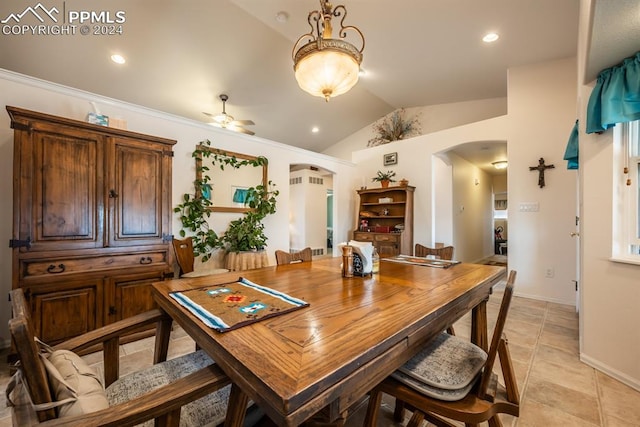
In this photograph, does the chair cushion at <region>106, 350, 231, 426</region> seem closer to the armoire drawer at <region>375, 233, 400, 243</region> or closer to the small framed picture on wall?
the armoire drawer at <region>375, 233, 400, 243</region>

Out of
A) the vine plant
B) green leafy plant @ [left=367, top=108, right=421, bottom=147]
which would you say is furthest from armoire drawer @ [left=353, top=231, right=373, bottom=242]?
green leafy plant @ [left=367, top=108, right=421, bottom=147]

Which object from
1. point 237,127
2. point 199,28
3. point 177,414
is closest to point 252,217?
point 237,127

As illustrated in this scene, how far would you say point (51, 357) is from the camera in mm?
778

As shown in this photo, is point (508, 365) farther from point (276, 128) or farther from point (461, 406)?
point (276, 128)

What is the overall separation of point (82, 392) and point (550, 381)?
2.58m

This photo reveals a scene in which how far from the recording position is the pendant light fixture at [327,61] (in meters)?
1.78

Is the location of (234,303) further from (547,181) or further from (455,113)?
(455,113)

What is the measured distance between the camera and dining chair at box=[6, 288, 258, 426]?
584 mm

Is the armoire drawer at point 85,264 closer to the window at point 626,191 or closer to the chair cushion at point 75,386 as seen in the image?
the chair cushion at point 75,386

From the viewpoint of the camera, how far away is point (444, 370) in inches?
41.4

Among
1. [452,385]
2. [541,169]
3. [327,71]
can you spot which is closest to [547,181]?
[541,169]

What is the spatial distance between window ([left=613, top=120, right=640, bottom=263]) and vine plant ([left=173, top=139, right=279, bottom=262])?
3.55 m

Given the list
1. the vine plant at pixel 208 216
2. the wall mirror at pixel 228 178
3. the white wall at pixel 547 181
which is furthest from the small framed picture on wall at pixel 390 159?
the vine plant at pixel 208 216

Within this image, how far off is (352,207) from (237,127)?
2.87 metres
